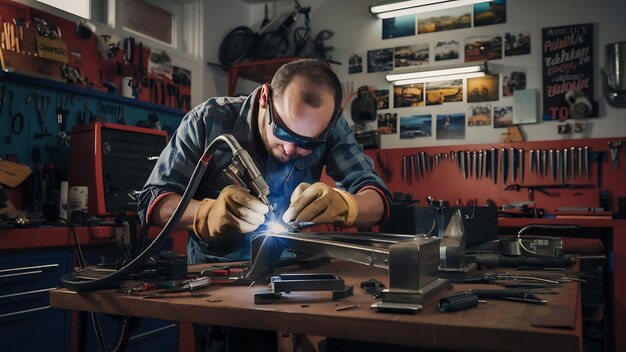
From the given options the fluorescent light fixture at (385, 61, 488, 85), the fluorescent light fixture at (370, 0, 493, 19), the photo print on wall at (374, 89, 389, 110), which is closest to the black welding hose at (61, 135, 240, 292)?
the fluorescent light fixture at (370, 0, 493, 19)

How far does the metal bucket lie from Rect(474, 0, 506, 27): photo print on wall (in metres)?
0.88

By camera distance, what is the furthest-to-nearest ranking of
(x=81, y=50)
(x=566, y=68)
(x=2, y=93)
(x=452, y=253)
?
(x=566, y=68)
(x=81, y=50)
(x=2, y=93)
(x=452, y=253)

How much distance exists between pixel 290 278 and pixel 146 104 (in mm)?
2783

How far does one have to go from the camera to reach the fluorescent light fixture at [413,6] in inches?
147

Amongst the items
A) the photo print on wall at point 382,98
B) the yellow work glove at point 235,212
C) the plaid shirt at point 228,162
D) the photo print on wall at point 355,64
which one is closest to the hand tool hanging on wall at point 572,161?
the photo print on wall at point 382,98

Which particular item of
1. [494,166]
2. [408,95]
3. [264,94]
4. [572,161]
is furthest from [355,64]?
[264,94]

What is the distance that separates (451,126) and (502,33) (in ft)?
2.80

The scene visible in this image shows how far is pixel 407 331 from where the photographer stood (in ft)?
2.31

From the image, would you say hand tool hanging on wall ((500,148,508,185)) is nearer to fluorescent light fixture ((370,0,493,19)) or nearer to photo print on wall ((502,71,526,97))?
photo print on wall ((502,71,526,97))

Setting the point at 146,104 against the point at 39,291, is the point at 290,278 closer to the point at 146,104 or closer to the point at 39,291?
the point at 39,291

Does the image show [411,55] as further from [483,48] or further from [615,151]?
[615,151]

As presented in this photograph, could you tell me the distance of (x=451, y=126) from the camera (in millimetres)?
4348

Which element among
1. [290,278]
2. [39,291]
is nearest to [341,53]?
[39,291]

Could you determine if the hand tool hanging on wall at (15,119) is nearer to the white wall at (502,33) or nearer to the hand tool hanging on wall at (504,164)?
the white wall at (502,33)
